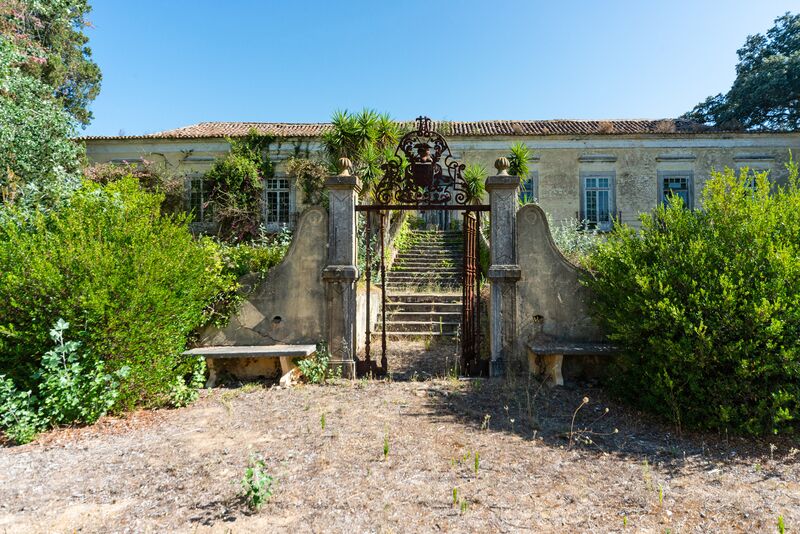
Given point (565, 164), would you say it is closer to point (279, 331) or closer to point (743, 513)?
point (279, 331)

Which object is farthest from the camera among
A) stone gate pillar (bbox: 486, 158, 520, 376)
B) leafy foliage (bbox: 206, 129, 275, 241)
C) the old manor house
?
the old manor house

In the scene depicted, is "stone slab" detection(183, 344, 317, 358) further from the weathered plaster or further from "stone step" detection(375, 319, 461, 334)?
"stone step" detection(375, 319, 461, 334)

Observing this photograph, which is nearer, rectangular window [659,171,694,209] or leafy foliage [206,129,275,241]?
leafy foliage [206,129,275,241]

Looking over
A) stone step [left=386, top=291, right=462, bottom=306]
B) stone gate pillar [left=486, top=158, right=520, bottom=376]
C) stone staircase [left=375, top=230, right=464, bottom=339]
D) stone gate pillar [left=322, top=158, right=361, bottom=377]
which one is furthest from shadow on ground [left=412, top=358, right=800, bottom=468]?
stone step [left=386, top=291, right=462, bottom=306]

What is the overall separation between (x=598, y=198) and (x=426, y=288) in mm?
9868

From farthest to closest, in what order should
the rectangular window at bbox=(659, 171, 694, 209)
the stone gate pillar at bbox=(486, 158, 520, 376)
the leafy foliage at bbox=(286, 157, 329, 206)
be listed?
the rectangular window at bbox=(659, 171, 694, 209)
the leafy foliage at bbox=(286, 157, 329, 206)
the stone gate pillar at bbox=(486, 158, 520, 376)

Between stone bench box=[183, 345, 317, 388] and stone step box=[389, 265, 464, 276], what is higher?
stone step box=[389, 265, 464, 276]

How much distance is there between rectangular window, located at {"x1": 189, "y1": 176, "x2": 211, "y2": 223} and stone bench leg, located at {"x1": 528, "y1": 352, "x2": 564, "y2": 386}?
1346 centimetres

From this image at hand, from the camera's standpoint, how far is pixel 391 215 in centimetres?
1254

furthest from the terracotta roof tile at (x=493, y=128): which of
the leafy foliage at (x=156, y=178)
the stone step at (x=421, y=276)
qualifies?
the stone step at (x=421, y=276)

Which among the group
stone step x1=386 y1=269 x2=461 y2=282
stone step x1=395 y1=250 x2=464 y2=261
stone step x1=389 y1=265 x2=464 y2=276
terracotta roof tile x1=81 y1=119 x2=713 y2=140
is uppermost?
terracotta roof tile x1=81 y1=119 x2=713 y2=140

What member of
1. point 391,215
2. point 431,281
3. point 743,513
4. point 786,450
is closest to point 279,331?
point 743,513

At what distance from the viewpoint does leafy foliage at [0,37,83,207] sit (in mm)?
7156

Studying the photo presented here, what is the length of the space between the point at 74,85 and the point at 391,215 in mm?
15900
